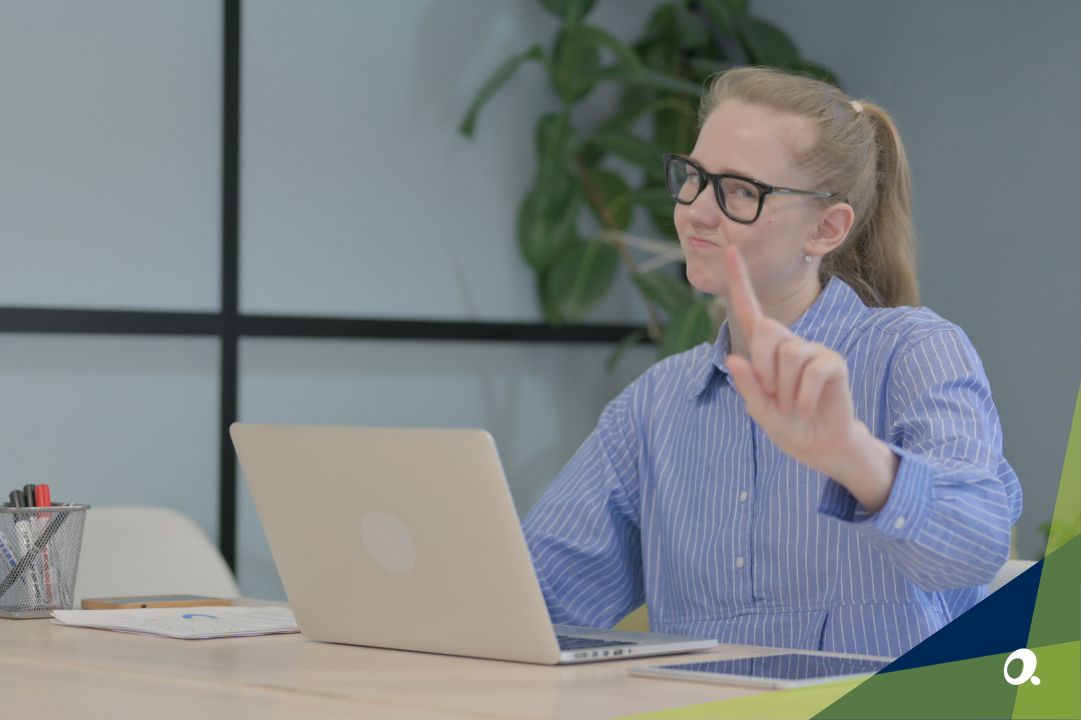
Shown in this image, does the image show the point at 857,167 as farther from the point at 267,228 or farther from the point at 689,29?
the point at 689,29

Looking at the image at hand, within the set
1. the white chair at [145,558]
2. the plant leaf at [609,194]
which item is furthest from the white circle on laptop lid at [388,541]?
the plant leaf at [609,194]

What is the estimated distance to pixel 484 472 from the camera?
1379 millimetres

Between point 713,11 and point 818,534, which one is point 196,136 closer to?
point 713,11

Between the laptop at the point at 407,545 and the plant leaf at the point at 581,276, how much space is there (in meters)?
2.03

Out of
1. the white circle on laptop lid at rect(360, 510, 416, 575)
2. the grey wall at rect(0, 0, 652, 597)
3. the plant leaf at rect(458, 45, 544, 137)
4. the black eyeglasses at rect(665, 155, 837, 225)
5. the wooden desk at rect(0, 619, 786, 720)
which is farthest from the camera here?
the plant leaf at rect(458, 45, 544, 137)

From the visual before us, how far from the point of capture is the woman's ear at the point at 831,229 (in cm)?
192

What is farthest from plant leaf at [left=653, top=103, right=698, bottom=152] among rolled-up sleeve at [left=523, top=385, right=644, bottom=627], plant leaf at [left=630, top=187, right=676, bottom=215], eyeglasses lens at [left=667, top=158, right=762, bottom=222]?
eyeglasses lens at [left=667, top=158, right=762, bottom=222]

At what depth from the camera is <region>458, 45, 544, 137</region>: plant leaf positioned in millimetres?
3459

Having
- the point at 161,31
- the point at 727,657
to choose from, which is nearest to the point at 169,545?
the point at 161,31

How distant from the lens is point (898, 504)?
140 cm

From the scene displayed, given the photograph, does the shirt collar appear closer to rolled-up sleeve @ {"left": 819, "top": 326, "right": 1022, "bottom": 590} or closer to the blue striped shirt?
the blue striped shirt

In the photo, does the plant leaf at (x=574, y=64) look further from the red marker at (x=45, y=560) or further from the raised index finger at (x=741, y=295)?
the raised index finger at (x=741, y=295)

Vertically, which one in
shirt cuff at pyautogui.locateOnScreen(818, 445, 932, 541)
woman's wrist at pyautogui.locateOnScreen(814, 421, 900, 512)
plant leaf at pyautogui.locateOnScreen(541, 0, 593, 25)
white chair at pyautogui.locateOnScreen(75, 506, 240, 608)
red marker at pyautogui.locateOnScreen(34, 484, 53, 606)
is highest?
plant leaf at pyautogui.locateOnScreen(541, 0, 593, 25)

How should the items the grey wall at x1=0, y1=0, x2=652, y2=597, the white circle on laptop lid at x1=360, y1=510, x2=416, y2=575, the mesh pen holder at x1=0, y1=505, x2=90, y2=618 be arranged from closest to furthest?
the white circle on laptop lid at x1=360, y1=510, x2=416, y2=575 → the mesh pen holder at x1=0, y1=505, x2=90, y2=618 → the grey wall at x1=0, y1=0, x2=652, y2=597
